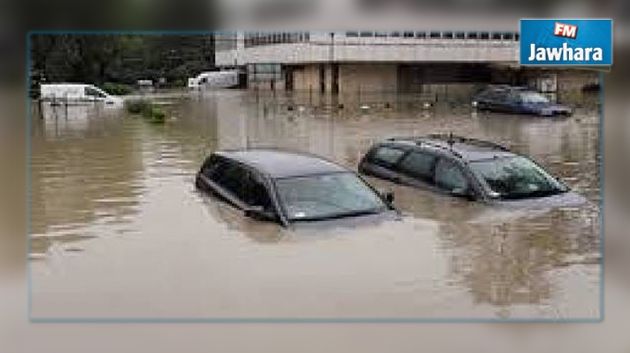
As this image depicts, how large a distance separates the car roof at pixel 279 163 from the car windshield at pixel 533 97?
3.90 ft

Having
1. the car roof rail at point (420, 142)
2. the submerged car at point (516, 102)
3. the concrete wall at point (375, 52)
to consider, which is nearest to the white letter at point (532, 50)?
the concrete wall at point (375, 52)

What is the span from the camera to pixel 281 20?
3865 millimetres

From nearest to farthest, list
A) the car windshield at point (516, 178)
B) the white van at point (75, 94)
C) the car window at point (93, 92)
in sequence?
1. the white van at point (75, 94)
2. the car window at point (93, 92)
3. the car windshield at point (516, 178)

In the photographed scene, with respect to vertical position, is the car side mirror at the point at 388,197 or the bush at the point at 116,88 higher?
the bush at the point at 116,88

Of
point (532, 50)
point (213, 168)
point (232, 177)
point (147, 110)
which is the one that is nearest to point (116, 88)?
point (147, 110)

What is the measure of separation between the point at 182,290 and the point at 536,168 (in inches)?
96.0


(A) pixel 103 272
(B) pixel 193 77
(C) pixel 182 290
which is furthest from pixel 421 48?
(A) pixel 103 272

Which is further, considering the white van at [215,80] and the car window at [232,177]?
the car window at [232,177]

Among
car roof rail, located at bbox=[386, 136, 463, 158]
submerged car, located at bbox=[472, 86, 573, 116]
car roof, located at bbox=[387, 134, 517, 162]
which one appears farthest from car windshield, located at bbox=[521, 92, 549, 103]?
car roof rail, located at bbox=[386, 136, 463, 158]

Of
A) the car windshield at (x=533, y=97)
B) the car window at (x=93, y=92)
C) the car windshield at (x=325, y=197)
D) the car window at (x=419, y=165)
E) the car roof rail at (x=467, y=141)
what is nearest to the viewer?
the car window at (x=93, y=92)

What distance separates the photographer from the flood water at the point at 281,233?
13.8 ft

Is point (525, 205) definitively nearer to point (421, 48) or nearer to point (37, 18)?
point (421, 48)

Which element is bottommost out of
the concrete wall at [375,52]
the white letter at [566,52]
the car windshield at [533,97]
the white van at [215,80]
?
the car windshield at [533,97]

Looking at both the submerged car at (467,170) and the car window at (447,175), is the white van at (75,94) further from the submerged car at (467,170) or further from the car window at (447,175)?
the car window at (447,175)
